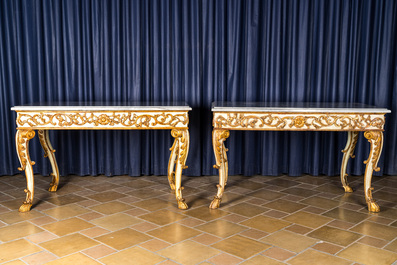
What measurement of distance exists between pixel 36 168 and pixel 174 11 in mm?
2249

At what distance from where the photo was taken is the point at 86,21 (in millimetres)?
4434

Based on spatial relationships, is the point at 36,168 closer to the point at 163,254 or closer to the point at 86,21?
the point at 86,21

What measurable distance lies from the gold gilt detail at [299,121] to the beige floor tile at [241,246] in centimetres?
95

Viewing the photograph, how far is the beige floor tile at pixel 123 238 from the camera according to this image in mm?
2866

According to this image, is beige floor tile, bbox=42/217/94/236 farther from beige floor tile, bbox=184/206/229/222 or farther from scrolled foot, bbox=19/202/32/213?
beige floor tile, bbox=184/206/229/222

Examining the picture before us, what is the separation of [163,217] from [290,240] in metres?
1.01

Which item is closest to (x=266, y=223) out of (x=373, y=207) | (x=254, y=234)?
(x=254, y=234)

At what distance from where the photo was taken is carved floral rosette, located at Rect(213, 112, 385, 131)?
3471mm

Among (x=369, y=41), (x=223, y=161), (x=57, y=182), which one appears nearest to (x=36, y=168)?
(x=57, y=182)

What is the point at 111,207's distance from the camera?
3619 mm

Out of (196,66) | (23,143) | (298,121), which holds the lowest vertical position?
(23,143)

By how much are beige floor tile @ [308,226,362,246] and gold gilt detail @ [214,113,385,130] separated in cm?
83

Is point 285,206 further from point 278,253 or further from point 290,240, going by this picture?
point 278,253

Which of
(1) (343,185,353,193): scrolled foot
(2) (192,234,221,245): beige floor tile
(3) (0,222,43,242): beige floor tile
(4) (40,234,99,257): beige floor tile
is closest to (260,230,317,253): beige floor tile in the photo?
(2) (192,234,221,245): beige floor tile
